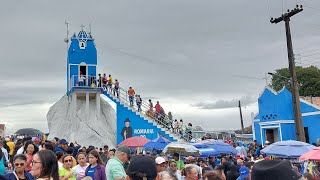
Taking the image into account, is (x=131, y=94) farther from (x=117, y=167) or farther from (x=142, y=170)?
(x=142, y=170)

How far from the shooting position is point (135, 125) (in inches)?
1025

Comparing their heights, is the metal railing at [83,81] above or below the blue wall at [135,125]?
above

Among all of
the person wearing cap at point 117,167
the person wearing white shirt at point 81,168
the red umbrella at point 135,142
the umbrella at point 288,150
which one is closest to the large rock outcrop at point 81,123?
the red umbrella at point 135,142

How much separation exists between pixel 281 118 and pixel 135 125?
1060 centimetres

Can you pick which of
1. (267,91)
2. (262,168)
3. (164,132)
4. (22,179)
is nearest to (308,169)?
(22,179)

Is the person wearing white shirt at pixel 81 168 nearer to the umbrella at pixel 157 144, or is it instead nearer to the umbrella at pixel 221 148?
the umbrella at pixel 221 148

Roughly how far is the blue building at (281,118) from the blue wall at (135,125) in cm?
840

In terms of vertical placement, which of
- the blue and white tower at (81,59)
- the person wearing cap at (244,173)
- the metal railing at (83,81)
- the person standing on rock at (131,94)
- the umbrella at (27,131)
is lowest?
the person wearing cap at (244,173)

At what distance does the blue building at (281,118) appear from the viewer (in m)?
25.2

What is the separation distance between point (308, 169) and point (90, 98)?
2014 centimetres

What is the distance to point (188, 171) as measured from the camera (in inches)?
248

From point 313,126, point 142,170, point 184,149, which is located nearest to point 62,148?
point 184,149

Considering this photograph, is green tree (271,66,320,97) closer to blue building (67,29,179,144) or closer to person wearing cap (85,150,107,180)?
blue building (67,29,179,144)

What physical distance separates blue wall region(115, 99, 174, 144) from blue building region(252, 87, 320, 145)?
8.40m
